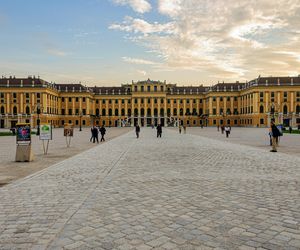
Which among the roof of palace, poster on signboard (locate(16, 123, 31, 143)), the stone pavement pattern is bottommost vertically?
the stone pavement pattern

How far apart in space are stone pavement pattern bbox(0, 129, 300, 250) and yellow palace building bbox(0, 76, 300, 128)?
7837 centimetres

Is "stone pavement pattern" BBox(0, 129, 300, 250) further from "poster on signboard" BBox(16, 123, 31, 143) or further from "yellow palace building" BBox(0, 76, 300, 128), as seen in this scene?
"yellow palace building" BBox(0, 76, 300, 128)

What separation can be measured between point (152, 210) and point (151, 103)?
107m

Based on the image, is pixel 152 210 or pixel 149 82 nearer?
pixel 152 210

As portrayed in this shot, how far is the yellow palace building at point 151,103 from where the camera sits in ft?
288

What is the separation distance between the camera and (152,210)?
20.2 ft

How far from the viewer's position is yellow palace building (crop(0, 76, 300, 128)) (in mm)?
87875

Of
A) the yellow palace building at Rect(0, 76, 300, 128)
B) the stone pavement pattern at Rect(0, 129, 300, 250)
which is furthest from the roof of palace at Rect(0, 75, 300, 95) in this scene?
the stone pavement pattern at Rect(0, 129, 300, 250)

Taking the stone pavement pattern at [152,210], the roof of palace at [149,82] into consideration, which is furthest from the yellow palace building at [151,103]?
the stone pavement pattern at [152,210]

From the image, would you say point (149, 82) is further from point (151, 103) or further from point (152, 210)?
point (152, 210)

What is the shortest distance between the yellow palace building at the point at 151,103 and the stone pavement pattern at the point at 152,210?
7837cm

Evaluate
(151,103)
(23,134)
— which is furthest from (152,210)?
(151,103)

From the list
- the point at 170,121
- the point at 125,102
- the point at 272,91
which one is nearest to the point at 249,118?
the point at 272,91

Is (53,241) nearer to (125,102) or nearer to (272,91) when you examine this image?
(272,91)
